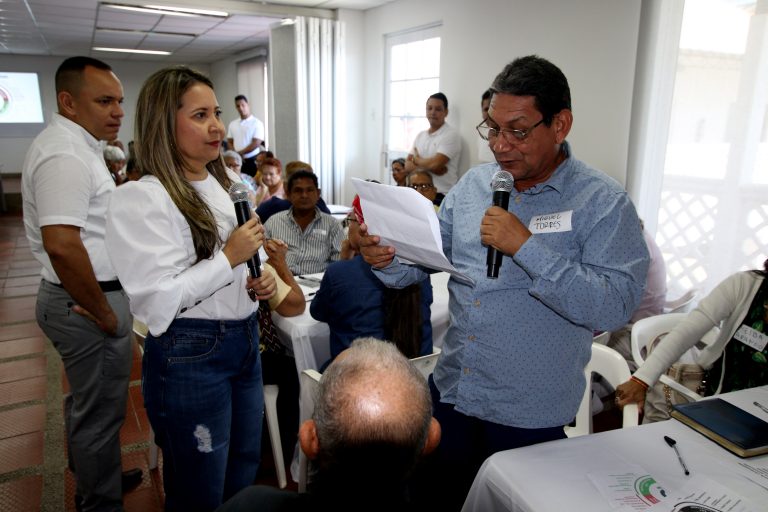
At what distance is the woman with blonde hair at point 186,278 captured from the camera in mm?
1235

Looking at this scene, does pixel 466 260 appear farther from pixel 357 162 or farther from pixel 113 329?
pixel 357 162

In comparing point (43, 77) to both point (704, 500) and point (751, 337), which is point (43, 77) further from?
point (704, 500)

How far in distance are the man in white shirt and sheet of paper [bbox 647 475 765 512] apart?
5.55ft

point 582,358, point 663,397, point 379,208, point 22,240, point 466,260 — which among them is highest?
point 379,208

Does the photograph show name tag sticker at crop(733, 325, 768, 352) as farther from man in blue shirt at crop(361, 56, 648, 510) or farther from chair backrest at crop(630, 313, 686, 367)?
man in blue shirt at crop(361, 56, 648, 510)

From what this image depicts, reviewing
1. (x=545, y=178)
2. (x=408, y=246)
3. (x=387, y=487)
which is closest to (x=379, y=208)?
(x=408, y=246)

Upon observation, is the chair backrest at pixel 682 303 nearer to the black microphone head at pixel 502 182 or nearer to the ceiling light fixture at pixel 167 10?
the black microphone head at pixel 502 182

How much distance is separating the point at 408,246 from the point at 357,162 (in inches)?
249

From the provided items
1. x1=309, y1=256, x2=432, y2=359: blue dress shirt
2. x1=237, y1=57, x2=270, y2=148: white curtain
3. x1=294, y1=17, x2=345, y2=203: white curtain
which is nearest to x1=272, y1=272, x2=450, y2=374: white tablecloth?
x1=309, y1=256, x2=432, y2=359: blue dress shirt

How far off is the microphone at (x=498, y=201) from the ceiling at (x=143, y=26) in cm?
597

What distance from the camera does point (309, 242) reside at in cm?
331

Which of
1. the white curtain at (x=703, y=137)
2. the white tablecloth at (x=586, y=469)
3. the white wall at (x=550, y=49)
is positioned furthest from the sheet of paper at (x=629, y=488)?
the white wall at (x=550, y=49)

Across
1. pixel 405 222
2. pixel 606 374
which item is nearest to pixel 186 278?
pixel 405 222

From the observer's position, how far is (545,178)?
1.36 meters
